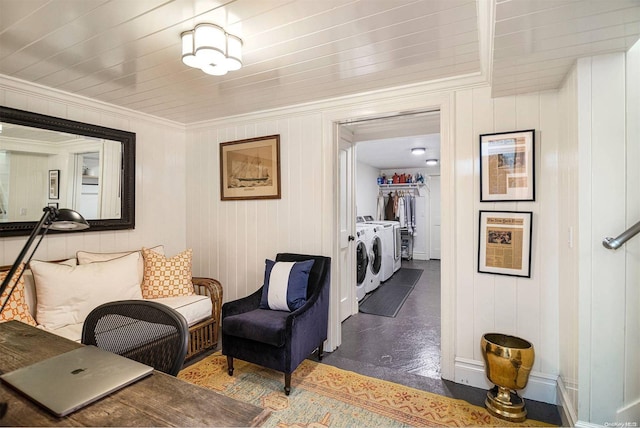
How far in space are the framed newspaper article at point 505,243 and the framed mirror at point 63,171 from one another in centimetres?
308

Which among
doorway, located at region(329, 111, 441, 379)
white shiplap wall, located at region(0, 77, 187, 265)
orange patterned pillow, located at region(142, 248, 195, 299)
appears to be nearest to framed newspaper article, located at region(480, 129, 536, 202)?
doorway, located at region(329, 111, 441, 379)

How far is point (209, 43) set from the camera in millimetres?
1558

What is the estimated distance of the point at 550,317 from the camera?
207 cm

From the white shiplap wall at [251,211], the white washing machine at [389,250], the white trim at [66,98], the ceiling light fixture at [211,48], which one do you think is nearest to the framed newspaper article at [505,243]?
the white shiplap wall at [251,211]

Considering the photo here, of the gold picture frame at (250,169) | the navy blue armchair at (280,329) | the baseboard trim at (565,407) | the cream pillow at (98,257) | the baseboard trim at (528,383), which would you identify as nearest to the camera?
the baseboard trim at (565,407)

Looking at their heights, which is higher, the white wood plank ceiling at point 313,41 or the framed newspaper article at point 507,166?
the white wood plank ceiling at point 313,41

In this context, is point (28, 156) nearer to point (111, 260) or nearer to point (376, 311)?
point (111, 260)

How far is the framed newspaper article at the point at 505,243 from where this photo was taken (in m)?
2.11

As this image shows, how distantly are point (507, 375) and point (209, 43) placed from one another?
251 centimetres

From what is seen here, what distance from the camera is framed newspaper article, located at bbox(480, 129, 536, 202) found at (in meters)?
2.09

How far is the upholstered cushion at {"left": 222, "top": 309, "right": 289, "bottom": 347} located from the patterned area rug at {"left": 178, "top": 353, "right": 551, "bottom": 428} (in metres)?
0.36

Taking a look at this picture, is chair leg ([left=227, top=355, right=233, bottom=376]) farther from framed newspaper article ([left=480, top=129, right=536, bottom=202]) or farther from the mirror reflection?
framed newspaper article ([left=480, top=129, right=536, bottom=202])

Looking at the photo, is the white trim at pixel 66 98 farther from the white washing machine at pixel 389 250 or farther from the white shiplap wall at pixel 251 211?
the white washing machine at pixel 389 250

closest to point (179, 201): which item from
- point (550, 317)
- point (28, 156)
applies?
point (28, 156)
